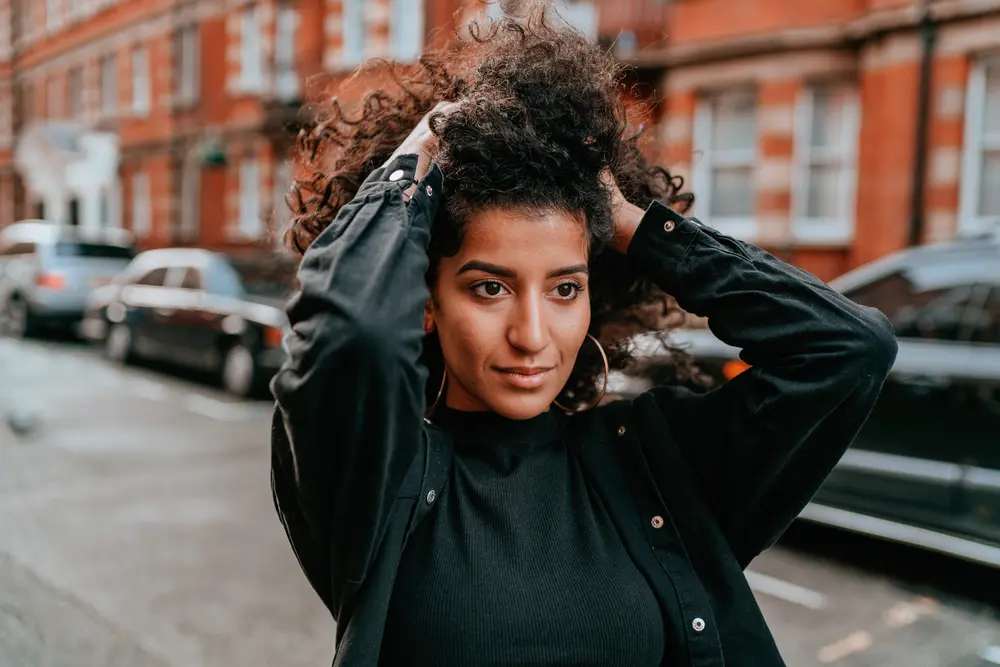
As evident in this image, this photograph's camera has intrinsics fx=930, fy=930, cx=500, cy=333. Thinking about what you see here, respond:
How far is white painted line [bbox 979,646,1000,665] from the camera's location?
3.82 meters

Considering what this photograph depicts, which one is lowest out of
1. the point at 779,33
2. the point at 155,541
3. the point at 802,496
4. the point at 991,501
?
the point at 155,541

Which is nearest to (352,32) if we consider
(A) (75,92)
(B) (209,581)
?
(A) (75,92)

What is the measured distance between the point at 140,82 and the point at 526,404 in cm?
→ 2750

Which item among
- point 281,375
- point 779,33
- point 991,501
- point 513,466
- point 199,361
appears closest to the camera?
point 281,375

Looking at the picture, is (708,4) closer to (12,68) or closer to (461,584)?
(461,584)

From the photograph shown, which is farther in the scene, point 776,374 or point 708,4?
point 708,4

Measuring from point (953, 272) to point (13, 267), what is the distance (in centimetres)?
1460

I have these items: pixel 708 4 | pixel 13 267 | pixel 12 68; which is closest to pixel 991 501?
pixel 708 4

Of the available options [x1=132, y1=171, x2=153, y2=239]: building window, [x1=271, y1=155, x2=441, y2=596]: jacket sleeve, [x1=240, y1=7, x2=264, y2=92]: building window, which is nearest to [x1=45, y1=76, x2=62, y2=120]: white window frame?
[x1=132, y1=171, x2=153, y2=239]: building window

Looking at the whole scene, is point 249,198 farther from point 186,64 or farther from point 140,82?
point 140,82

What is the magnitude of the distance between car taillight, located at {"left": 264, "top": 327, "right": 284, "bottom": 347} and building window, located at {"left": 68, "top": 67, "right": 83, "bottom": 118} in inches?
951

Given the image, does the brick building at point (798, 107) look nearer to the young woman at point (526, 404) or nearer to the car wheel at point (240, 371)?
the car wheel at point (240, 371)

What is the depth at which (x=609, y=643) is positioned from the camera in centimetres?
139

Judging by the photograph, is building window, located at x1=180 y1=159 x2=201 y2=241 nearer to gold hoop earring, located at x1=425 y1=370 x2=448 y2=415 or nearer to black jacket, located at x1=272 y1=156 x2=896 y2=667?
gold hoop earring, located at x1=425 y1=370 x2=448 y2=415
